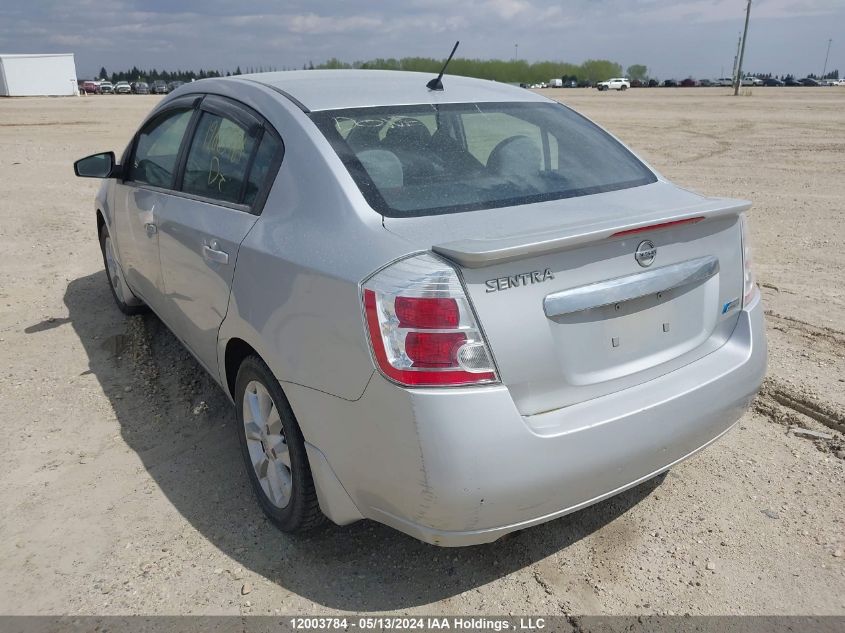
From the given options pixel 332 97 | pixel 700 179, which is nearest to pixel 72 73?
pixel 700 179

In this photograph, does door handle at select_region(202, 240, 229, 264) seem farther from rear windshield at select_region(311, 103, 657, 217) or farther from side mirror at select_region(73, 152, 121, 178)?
side mirror at select_region(73, 152, 121, 178)

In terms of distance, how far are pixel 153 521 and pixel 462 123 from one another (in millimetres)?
2151

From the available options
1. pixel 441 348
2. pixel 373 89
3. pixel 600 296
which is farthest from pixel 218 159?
pixel 600 296

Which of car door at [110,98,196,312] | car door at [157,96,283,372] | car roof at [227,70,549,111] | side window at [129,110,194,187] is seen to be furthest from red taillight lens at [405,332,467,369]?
side window at [129,110,194,187]

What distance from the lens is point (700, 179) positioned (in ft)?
37.1

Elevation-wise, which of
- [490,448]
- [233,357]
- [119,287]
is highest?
[490,448]

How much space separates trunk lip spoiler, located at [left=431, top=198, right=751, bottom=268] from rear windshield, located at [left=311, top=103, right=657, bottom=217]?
0.39 meters

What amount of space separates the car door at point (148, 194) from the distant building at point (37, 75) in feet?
218

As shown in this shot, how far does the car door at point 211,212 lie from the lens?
9.59 ft

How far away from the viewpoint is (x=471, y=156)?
293cm

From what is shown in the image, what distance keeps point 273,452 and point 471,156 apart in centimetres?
143

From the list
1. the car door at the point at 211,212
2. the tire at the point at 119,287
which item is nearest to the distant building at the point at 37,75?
the tire at the point at 119,287

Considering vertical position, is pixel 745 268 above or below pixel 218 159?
below

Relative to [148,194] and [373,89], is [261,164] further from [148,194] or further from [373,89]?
[148,194]
